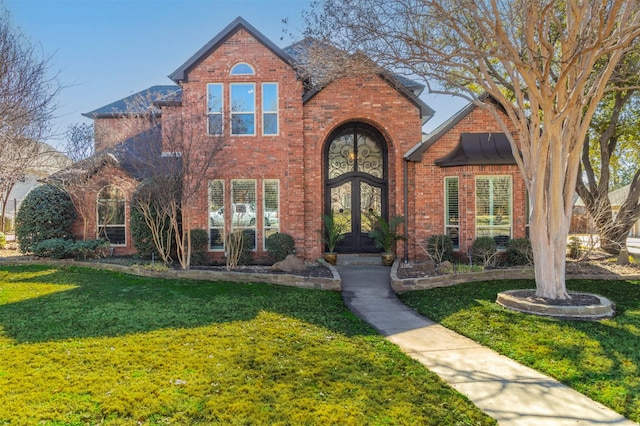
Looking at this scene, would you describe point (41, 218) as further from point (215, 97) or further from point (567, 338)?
point (567, 338)

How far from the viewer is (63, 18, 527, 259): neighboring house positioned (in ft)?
40.7

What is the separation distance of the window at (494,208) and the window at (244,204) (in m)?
7.05

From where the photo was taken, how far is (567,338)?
575 cm

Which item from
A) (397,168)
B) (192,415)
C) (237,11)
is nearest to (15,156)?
(237,11)

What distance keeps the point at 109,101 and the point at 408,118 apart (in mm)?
14217

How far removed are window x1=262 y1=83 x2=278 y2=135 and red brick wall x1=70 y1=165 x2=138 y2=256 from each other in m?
4.68

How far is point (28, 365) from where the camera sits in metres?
4.55

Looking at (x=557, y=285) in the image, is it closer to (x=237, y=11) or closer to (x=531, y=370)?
(x=531, y=370)

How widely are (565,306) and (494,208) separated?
565cm

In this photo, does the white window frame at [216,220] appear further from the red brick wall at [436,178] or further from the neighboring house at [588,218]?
the neighboring house at [588,218]

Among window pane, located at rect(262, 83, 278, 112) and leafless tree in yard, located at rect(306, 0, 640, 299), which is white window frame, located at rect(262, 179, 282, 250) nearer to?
window pane, located at rect(262, 83, 278, 112)

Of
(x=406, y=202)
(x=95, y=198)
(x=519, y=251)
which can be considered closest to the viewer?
(x=519, y=251)

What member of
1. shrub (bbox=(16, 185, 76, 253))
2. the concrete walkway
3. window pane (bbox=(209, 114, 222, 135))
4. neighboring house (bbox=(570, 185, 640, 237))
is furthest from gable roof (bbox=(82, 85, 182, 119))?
neighboring house (bbox=(570, 185, 640, 237))

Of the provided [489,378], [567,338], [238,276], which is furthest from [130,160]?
[567,338]
